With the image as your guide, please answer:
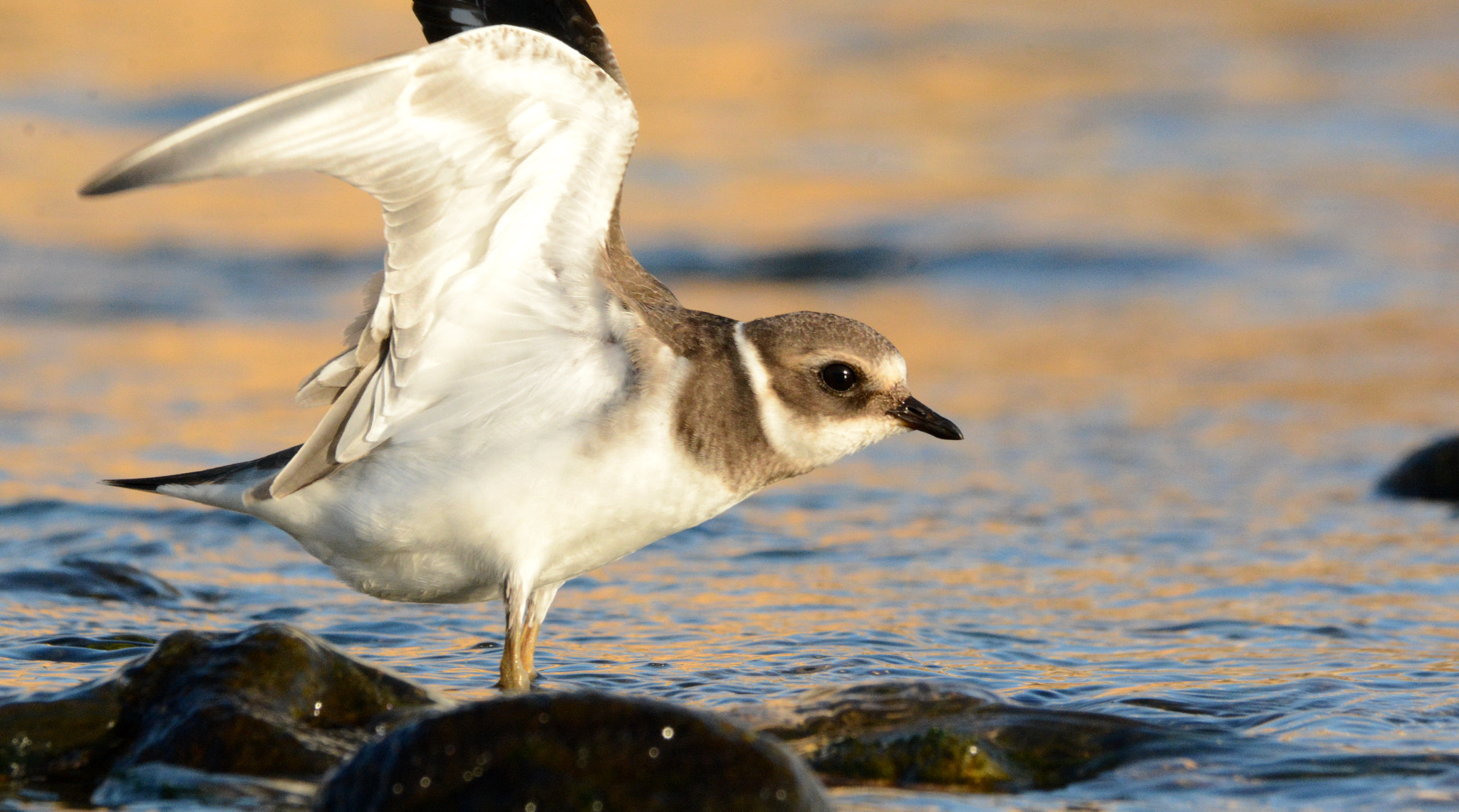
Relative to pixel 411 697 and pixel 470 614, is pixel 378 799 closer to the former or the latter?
pixel 411 697

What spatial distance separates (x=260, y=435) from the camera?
899 centimetres

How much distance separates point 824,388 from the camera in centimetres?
571

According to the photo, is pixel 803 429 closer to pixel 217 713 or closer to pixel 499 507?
pixel 499 507

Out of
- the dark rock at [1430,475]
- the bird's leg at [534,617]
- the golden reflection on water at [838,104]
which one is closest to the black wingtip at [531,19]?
the bird's leg at [534,617]

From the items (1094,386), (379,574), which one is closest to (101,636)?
(379,574)

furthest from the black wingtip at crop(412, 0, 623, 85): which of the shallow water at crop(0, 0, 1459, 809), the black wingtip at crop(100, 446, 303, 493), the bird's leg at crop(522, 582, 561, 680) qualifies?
the shallow water at crop(0, 0, 1459, 809)

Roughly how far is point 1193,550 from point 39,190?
1066cm

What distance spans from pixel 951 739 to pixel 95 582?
11.3ft

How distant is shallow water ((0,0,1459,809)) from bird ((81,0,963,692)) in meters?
0.55

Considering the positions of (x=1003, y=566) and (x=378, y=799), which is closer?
(x=378, y=799)

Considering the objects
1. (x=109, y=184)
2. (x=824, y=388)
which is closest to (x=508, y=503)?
(x=824, y=388)

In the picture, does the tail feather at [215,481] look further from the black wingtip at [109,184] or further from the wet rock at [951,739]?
the wet rock at [951,739]

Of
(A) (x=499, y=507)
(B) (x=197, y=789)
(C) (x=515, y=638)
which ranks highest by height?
(A) (x=499, y=507)

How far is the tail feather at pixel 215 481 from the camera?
574cm
